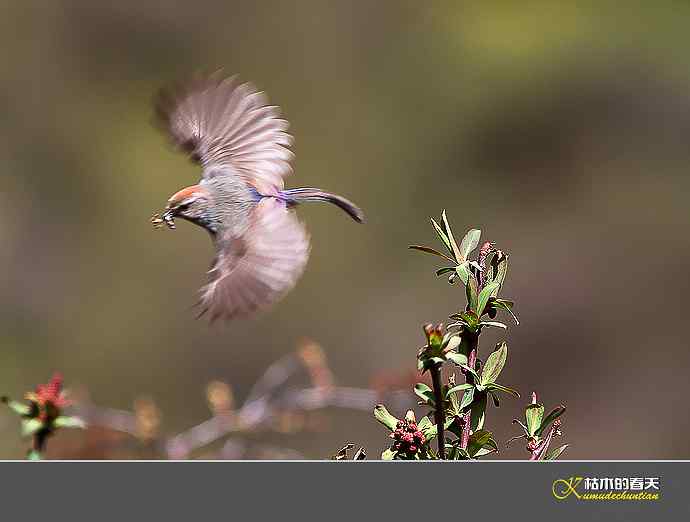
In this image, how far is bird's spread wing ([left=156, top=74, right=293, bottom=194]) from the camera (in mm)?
1519

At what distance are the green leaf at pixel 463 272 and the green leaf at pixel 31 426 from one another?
16.5 inches

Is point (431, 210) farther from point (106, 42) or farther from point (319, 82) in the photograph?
point (106, 42)

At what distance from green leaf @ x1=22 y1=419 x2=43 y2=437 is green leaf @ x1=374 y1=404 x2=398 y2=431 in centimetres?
36

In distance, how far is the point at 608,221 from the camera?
4434mm

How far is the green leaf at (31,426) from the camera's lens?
3.11 ft

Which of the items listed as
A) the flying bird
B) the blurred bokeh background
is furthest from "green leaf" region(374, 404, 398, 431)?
the blurred bokeh background

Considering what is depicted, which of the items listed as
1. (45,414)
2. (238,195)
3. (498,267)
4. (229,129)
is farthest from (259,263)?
(498,267)

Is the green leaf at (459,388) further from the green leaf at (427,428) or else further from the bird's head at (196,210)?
the bird's head at (196,210)

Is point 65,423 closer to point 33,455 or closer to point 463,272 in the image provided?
point 33,455

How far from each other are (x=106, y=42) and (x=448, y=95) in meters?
1.52

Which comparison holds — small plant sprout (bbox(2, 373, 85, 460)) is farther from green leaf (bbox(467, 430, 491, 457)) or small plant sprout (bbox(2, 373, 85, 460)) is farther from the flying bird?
green leaf (bbox(467, 430, 491, 457))

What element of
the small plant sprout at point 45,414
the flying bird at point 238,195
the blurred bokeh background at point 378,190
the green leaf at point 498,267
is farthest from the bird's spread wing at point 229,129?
the blurred bokeh background at point 378,190

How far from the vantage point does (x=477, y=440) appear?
760 millimetres

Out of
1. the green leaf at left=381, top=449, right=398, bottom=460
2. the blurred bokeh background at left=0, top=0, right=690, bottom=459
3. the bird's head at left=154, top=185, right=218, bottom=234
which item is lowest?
the green leaf at left=381, top=449, right=398, bottom=460
